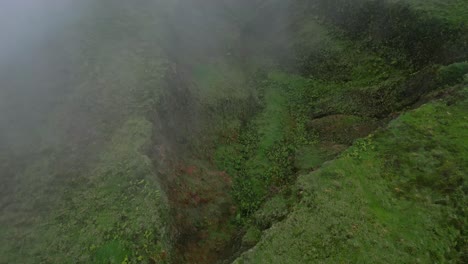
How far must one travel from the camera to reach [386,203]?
16.1 m

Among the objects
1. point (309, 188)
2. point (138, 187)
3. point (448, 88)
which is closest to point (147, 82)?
point (138, 187)

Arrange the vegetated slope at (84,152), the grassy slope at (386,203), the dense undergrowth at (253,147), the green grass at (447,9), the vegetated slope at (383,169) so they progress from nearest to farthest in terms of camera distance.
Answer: the grassy slope at (386,203) < the vegetated slope at (383,169) < the dense undergrowth at (253,147) < the vegetated slope at (84,152) < the green grass at (447,9)

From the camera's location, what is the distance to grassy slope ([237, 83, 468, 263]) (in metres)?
14.4

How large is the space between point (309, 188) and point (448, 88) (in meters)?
11.3

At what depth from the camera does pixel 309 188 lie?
17125mm

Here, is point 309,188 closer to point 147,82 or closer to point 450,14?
point 147,82

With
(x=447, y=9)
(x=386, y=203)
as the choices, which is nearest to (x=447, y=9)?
(x=447, y=9)

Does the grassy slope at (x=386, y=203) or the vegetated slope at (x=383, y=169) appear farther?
the vegetated slope at (x=383, y=169)

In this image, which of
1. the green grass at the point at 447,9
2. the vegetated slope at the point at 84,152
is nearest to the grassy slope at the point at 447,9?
the green grass at the point at 447,9

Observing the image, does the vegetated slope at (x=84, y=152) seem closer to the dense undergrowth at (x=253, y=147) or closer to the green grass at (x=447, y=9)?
the dense undergrowth at (x=253, y=147)

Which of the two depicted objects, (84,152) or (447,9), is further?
(447,9)

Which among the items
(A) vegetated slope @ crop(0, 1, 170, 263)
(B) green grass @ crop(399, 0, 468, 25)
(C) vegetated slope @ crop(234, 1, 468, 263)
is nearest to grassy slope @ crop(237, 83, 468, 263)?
(C) vegetated slope @ crop(234, 1, 468, 263)

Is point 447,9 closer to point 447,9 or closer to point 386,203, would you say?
point 447,9

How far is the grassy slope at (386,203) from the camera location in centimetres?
1437
